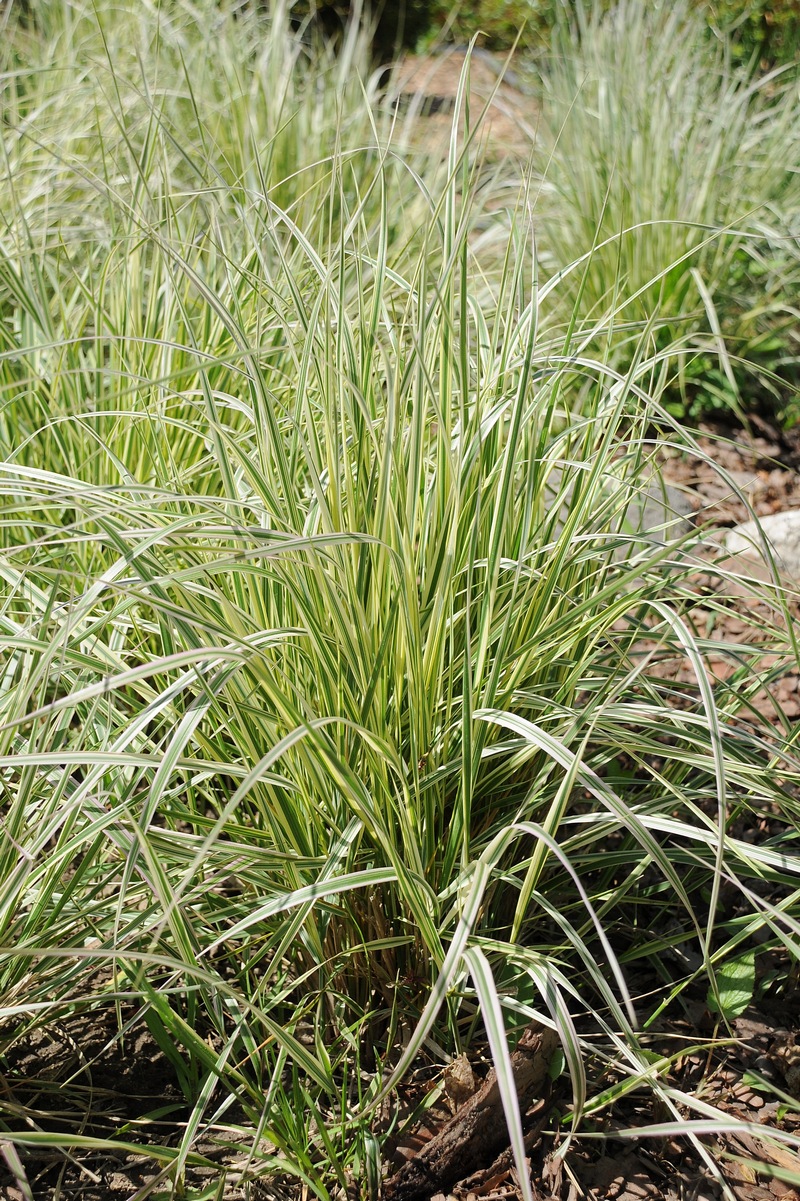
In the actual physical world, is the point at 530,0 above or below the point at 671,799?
above

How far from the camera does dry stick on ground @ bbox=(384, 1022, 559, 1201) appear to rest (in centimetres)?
135

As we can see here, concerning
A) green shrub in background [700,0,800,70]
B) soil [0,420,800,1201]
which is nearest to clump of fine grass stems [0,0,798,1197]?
soil [0,420,800,1201]

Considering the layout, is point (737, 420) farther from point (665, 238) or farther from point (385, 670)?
point (385, 670)

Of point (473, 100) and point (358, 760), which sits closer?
point (358, 760)

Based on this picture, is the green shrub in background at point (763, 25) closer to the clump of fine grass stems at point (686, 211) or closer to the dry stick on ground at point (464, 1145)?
the clump of fine grass stems at point (686, 211)

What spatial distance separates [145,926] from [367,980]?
34 centimetres

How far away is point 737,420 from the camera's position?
11.6ft

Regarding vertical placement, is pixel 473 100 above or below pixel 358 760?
above

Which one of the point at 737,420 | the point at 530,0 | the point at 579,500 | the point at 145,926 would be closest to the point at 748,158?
the point at 737,420

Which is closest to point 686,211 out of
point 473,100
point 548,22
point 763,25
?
point 473,100

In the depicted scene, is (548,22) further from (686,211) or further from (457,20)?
(686,211)

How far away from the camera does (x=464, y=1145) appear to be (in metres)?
1.37

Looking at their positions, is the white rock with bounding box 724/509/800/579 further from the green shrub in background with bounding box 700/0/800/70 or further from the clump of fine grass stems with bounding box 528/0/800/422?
the green shrub in background with bounding box 700/0/800/70

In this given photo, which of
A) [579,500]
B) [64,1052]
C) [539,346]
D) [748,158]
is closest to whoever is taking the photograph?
[64,1052]
